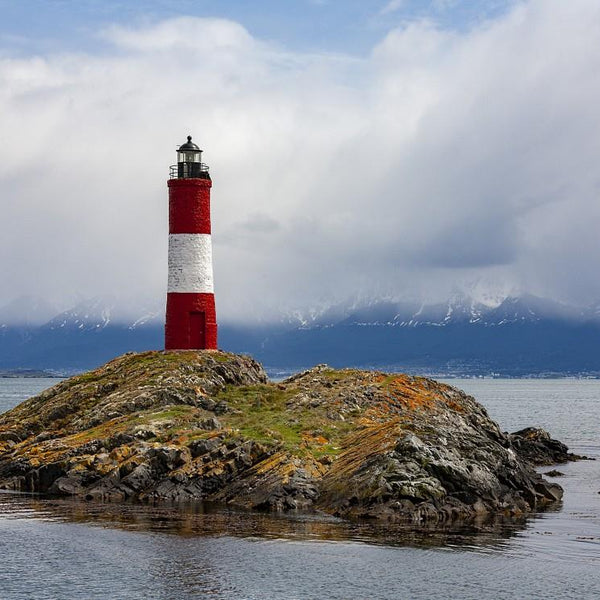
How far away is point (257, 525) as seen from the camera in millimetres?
48906

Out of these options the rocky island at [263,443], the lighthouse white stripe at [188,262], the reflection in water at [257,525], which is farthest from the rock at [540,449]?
the reflection in water at [257,525]

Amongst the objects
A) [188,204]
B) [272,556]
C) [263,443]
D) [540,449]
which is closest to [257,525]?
[272,556]

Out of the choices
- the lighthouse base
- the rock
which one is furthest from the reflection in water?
the rock

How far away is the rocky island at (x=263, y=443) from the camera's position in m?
52.2

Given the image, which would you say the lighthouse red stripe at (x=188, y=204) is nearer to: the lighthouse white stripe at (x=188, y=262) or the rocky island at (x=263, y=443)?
the lighthouse white stripe at (x=188, y=262)

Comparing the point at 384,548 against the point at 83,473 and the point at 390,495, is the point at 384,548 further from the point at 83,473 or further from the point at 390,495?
the point at 83,473

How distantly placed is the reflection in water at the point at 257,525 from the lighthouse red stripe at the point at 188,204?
2752 cm

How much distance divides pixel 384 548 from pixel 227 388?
30.4 m

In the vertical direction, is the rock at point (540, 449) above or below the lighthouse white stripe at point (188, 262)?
below

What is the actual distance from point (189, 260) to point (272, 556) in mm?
37336

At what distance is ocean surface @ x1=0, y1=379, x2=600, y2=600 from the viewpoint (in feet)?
126

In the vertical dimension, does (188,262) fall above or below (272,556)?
above

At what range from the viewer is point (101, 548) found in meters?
44.2

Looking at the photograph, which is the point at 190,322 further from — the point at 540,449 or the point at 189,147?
the point at 540,449
